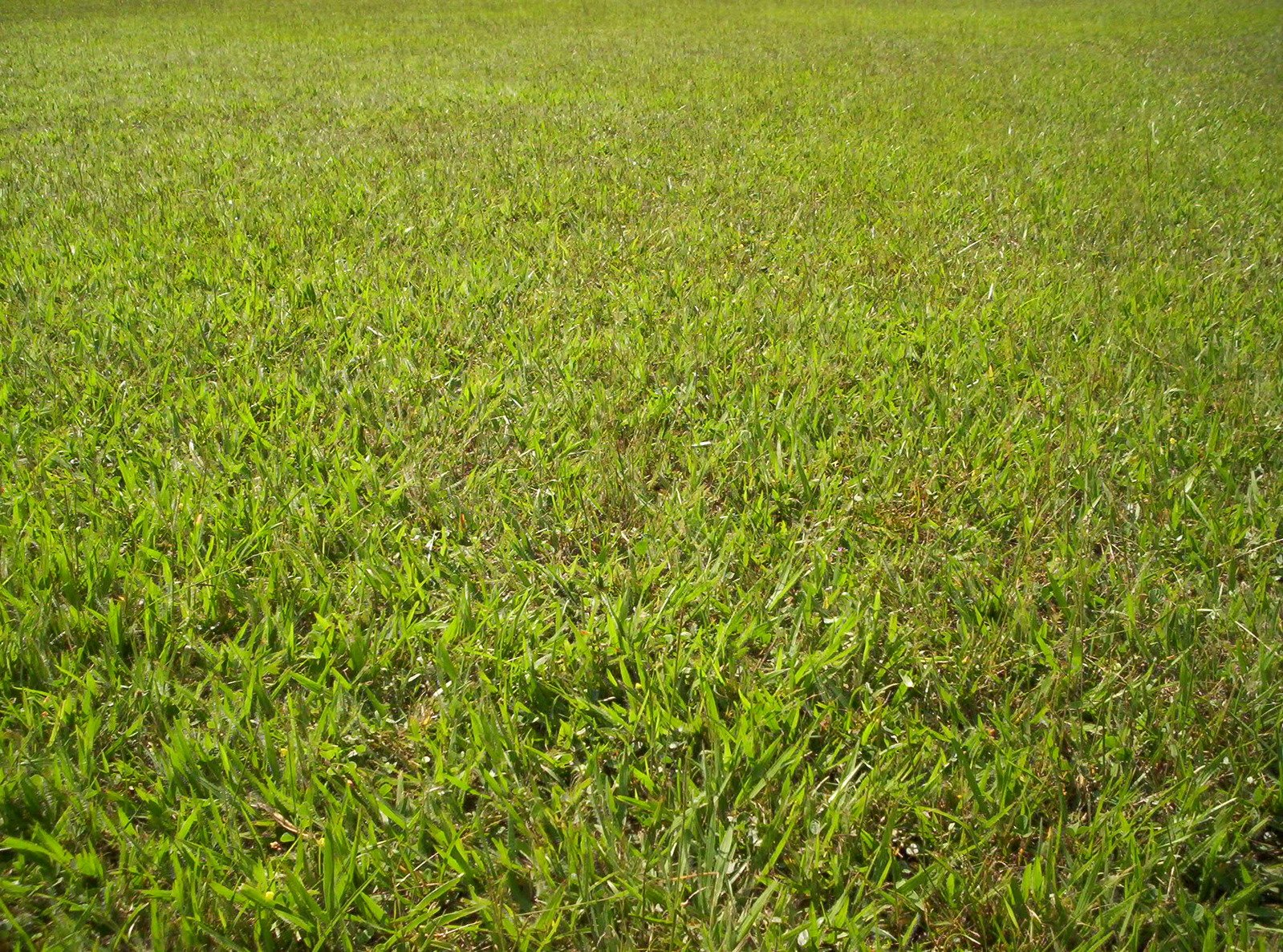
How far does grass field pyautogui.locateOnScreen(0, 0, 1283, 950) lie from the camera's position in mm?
1133

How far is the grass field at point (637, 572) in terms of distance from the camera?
1133mm

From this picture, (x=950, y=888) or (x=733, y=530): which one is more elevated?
(x=733, y=530)

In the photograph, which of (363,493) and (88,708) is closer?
(88,708)

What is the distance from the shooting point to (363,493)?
1.96 m

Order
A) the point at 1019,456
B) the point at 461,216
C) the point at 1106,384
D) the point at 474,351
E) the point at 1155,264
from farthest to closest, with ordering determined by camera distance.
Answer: the point at 461,216 → the point at 1155,264 → the point at 474,351 → the point at 1106,384 → the point at 1019,456

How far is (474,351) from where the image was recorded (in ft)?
8.80

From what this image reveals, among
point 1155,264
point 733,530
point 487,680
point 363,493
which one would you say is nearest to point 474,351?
point 363,493

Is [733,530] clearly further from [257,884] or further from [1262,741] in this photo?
[257,884]

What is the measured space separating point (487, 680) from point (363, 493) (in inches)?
28.7

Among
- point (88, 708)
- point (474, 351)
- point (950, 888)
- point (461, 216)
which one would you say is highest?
point (461, 216)

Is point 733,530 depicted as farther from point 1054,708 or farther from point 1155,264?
point 1155,264

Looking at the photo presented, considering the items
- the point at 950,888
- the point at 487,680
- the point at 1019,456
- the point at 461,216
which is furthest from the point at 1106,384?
the point at 461,216

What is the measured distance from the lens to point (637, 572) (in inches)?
67.7

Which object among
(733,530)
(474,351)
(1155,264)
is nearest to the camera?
(733,530)
